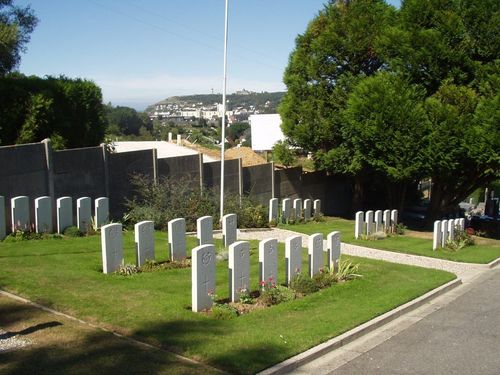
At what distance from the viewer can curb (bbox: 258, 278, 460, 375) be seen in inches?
286

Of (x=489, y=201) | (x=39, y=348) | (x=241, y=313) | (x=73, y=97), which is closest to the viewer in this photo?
(x=39, y=348)

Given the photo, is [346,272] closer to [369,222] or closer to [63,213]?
[63,213]

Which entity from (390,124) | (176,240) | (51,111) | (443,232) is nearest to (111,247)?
(176,240)

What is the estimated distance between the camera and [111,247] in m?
11.1

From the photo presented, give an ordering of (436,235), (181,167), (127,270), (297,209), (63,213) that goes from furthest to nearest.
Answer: (297,209) < (181,167) < (436,235) < (63,213) < (127,270)

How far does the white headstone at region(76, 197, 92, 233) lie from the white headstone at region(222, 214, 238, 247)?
357 centimetres

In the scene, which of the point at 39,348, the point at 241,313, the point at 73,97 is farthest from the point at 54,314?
the point at 73,97

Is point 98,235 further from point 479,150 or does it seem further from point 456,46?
point 456,46

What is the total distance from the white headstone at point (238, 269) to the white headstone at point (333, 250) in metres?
3.12

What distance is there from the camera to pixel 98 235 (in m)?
15.4

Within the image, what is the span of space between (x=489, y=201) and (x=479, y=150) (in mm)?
20569

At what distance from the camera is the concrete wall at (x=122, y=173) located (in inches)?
715

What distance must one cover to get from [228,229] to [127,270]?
13.7 feet

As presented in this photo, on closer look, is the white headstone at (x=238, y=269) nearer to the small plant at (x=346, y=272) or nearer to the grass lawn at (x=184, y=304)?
the grass lawn at (x=184, y=304)
